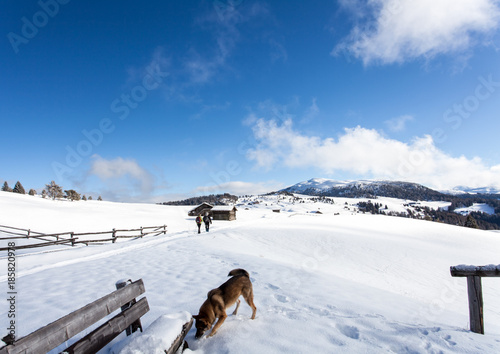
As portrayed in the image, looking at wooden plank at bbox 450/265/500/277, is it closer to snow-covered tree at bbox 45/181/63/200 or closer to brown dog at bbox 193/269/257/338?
brown dog at bbox 193/269/257/338

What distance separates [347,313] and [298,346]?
2249 mm

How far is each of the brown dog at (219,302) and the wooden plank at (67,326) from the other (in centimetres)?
114

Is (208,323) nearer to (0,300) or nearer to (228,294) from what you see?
(228,294)

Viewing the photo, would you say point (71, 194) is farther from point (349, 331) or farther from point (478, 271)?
point (478, 271)

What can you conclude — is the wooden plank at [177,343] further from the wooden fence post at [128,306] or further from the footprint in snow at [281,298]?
the footprint in snow at [281,298]

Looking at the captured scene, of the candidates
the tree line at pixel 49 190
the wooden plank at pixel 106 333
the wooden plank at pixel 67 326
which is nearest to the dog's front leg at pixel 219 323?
the wooden plank at pixel 106 333

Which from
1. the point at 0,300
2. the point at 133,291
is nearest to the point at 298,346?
the point at 133,291

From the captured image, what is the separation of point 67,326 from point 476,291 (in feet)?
22.2

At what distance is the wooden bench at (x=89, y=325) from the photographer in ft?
6.92

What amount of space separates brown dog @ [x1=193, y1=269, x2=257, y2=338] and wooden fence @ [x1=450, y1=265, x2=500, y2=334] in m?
4.28

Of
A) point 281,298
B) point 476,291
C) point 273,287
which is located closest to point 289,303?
point 281,298

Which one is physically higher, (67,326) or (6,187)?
(6,187)

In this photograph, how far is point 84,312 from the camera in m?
2.79

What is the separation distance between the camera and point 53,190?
65125mm
